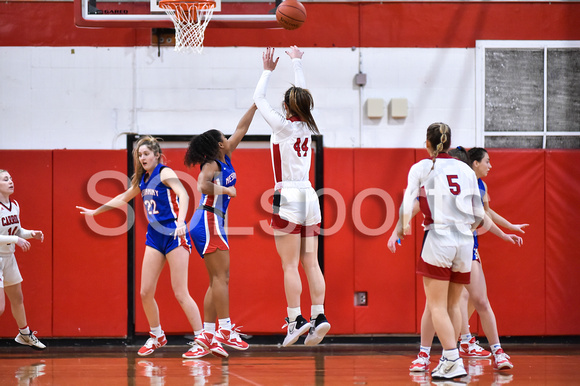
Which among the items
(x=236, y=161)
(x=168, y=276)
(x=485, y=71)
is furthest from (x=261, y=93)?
(x=485, y=71)

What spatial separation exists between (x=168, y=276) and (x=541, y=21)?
5.75 m

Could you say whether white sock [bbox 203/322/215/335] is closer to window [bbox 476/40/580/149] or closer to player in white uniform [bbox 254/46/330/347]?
player in white uniform [bbox 254/46/330/347]

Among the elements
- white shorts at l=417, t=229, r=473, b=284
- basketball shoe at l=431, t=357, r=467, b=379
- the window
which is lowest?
basketball shoe at l=431, t=357, r=467, b=379

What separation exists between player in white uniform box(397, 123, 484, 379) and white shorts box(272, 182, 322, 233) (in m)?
0.78

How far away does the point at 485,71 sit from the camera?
30.4ft

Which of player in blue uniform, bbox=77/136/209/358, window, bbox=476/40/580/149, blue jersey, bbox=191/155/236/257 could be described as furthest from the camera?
window, bbox=476/40/580/149

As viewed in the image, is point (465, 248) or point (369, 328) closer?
point (465, 248)

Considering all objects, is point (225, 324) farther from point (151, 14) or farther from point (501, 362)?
point (151, 14)

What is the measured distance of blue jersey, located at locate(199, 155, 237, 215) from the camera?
6523mm

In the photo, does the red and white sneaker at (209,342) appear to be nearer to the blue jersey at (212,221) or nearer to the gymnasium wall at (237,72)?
the blue jersey at (212,221)

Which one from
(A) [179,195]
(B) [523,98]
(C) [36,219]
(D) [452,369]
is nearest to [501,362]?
(D) [452,369]

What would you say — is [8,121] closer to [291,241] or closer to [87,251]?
[87,251]

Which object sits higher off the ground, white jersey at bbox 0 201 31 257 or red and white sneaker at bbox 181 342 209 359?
white jersey at bbox 0 201 31 257

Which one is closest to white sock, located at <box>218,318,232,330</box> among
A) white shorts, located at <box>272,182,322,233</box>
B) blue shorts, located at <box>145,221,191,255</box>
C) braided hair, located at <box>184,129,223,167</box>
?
blue shorts, located at <box>145,221,191,255</box>
